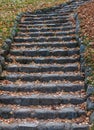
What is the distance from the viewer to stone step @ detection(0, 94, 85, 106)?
8.55 meters

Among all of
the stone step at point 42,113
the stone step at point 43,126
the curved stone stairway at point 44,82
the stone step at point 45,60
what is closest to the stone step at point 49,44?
the curved stone stairway at point 44,82

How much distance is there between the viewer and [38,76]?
968cm

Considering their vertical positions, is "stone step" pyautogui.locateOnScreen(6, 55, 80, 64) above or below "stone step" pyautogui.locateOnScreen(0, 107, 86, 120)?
above

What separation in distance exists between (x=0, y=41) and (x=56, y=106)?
347 centimetres

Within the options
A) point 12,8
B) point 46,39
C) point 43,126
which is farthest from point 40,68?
point 12,8

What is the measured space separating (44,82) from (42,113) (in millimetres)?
1552

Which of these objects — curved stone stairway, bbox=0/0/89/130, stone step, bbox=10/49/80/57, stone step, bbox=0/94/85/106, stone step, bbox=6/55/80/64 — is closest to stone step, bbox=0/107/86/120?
curved stone stairway, bbox=0/0/89/130

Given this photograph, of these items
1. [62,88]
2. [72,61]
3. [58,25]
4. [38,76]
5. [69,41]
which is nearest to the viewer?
[62,88]

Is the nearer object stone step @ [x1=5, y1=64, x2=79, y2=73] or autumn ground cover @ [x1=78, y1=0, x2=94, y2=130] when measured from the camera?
autumn ground cover @ [x1=78, y1=0, x2=94, y2=130]

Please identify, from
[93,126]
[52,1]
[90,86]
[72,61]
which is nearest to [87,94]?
[90,86]

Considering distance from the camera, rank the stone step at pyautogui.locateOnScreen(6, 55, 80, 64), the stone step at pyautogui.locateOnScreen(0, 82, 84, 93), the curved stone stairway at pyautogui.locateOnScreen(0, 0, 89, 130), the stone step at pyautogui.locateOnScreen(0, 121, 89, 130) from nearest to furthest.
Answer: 1. the stone step at pyautogui.locateOnScreen(0, 121, 89, 130)
2. the curved stone stairway at pyautogui.locateOnScreen(0, 0, 89, 130)
3. the stone step at pyautogui.locateOnScreen(0, 82, 84, 93)
4. the stone step at pyautogui.locateOnScreen(6, 55, 80, 64)

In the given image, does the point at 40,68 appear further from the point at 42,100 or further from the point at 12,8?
the point at 12,8

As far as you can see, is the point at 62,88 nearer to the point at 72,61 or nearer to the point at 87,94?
the point at 87,94

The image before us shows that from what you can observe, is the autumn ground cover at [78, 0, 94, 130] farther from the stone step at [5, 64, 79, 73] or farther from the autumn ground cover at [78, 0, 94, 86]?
the stone step at [5, 64, 79, 73]
